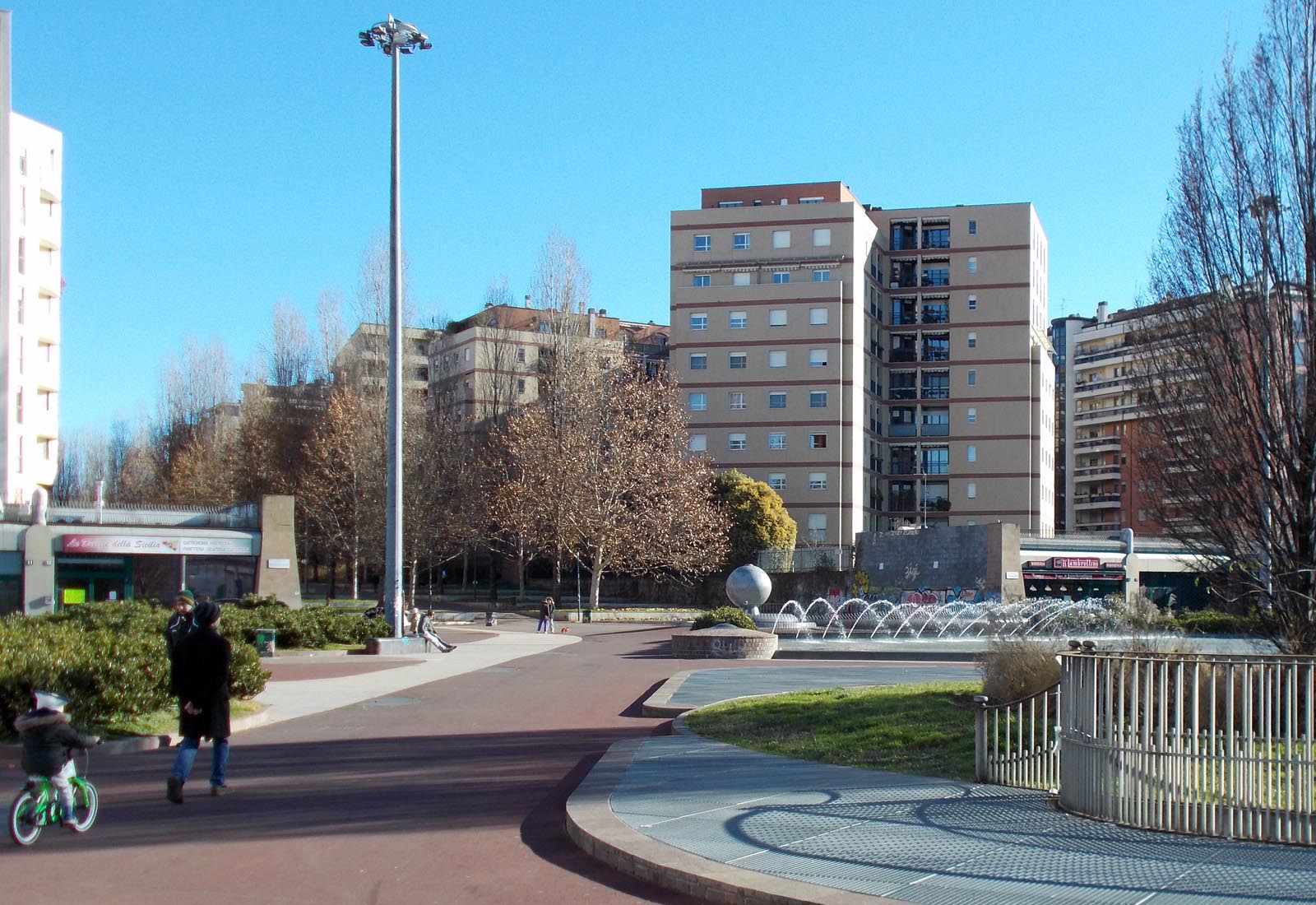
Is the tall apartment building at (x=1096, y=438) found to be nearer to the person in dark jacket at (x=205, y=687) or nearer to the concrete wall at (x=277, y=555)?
the concrete wall at (x=277, y=555)

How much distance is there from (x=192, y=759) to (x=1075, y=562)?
4358cm

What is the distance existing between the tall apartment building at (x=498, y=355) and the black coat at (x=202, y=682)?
47.3 meters

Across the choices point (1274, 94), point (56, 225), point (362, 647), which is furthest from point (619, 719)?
point (56, 225)

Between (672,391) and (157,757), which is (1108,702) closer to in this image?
(157,757)

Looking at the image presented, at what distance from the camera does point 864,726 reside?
12.9 metres

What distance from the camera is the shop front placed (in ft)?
157

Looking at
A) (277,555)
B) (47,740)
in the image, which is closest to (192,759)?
(47,740)

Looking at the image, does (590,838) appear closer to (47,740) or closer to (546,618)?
(47,740)

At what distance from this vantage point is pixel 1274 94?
13445mm

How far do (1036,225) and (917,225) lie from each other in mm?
7174

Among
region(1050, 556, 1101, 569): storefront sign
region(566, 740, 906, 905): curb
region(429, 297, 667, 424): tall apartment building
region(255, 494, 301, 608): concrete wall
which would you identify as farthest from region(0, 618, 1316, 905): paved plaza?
region(429, 297, 667, 424): tall apartment building

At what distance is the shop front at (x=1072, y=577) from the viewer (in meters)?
47.9

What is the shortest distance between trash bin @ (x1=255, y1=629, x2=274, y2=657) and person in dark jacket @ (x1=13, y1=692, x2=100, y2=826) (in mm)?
17814

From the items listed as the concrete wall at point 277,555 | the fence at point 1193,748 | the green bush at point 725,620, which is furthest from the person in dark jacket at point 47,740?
the concrete wall at point 277,555
